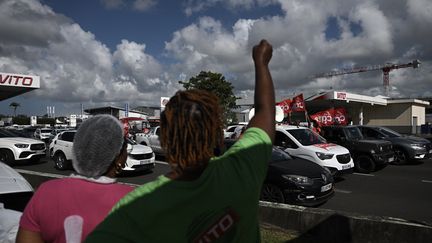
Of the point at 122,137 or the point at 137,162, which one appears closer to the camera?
the point at 122,137

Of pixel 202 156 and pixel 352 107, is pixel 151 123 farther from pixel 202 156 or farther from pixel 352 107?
pixel 202 156

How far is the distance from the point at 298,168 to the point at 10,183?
563 centimetres

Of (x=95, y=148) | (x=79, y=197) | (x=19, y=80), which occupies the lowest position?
(x=79, y=197)

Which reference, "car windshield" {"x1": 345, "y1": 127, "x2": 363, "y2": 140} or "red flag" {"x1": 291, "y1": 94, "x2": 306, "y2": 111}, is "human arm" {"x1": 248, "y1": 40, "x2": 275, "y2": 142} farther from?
"red flag" {"x1": 291, "y1": 94, "x2": 306, "y2": 111}

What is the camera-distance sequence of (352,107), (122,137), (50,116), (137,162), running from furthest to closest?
(50,116), (352,107), (137,162), (122,137)

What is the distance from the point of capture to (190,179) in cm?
151

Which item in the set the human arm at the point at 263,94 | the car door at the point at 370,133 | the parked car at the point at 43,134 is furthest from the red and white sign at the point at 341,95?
the human arm at the point at 263,94

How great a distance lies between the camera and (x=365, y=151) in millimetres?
13828

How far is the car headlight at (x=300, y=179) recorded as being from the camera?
7.96 meters

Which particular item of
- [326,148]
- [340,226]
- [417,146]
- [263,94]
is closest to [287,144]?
[326,148]

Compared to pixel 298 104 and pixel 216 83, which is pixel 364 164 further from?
pixel 216 83

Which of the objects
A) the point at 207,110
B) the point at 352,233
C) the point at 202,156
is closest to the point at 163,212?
the point at 202,156

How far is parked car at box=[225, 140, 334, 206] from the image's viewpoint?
790cm

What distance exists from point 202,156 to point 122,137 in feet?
2.12
